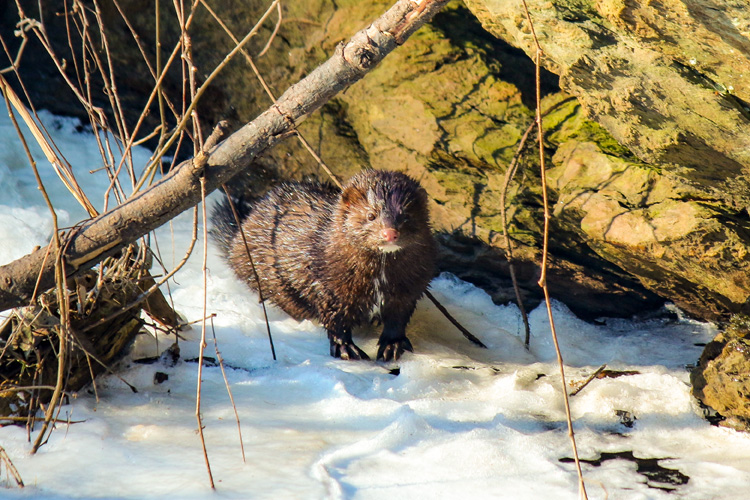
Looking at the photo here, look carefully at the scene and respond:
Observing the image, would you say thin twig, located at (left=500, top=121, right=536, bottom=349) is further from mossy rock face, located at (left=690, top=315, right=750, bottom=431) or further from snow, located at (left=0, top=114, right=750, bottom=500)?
mossy rock face, located at (left=690, top=315, right=750, bottom=431)

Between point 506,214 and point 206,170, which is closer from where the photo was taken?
point 206,170

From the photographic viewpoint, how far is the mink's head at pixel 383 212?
406 centimetres

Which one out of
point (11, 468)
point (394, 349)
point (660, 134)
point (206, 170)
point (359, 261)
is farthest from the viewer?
point (394, 349)

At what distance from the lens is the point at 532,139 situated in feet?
14.8

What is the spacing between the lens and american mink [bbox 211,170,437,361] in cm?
416

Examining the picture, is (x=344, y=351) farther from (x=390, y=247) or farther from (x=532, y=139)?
(x=532, y=139)

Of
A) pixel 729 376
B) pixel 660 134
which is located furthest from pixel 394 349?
pixel 660 134

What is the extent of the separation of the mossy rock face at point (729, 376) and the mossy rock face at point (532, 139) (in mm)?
308

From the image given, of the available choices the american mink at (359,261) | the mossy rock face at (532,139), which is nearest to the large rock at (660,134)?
the mossy rock face at (532,139)

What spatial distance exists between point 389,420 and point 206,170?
1.44 m

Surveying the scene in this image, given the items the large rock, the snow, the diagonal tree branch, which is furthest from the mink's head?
the diagonal tree branch

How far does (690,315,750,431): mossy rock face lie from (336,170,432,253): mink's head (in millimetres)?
1774

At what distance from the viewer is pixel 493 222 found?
15.9 ft

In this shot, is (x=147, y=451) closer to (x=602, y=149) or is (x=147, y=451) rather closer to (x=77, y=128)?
(x=602, y=149)
